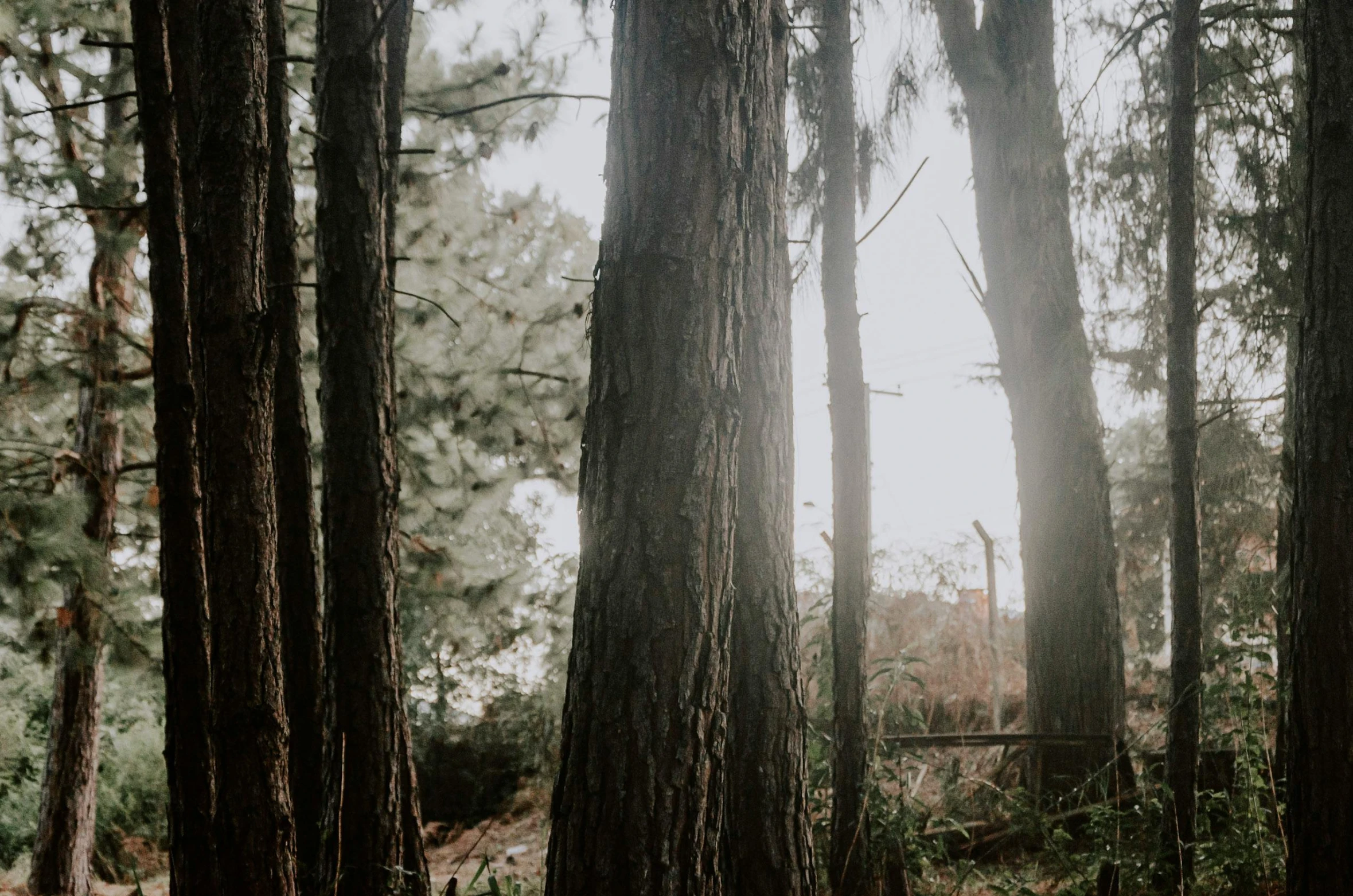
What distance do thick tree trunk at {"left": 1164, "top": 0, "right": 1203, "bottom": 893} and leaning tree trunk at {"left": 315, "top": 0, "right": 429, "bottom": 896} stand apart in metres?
3.08

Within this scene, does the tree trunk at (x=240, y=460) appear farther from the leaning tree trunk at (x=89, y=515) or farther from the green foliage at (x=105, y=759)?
the green foliage at (x=105, y=759)

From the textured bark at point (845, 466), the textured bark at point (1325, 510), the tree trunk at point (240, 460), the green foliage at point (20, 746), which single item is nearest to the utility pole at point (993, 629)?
the textured bark at point (845, 466)

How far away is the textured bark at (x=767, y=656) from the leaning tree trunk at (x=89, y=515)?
5304 millimetres

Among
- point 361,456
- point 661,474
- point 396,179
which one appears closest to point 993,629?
point 396,179

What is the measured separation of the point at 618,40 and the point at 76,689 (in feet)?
24.7

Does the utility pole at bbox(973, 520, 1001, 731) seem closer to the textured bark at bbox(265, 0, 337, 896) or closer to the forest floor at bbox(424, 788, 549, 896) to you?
the forest floor at bbox(424, 788, 549, 896)

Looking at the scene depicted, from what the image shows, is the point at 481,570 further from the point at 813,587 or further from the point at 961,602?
the point at 961,602

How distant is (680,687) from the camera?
192 centimetres

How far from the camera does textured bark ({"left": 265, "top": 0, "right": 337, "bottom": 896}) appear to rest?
4.20m

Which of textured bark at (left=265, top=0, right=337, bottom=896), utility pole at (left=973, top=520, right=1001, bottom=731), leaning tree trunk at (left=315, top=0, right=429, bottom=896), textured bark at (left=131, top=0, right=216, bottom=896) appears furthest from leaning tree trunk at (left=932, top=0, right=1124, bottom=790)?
textured bark at (left=131, top=0, right=216, bottom=896)

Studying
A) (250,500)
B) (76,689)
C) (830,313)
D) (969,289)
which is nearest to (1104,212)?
(969,289)

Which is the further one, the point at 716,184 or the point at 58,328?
the point at 58,328

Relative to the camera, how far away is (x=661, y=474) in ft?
6.40

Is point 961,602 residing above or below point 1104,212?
below
